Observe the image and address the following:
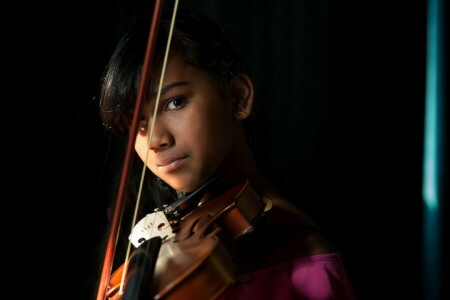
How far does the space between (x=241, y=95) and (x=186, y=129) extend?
13cm

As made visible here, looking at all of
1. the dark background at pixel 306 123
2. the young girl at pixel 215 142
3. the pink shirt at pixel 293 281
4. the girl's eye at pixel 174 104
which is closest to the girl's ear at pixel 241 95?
the young girl at pixel 215 142

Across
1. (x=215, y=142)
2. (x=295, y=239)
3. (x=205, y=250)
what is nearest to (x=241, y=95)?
(x=215, y=142)

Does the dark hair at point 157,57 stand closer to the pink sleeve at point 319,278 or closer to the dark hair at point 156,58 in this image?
the dark hair at point 156,58

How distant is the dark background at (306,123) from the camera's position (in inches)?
44.6

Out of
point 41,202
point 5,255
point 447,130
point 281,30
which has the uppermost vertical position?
point 281,30

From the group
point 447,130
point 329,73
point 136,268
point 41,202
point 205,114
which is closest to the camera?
point 136,268

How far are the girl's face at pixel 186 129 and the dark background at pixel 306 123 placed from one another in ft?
1.29

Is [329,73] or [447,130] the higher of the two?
[329,73]

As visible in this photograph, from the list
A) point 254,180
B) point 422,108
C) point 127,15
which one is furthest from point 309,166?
point 127,15

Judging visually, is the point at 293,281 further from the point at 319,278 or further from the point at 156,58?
the point at 156,58

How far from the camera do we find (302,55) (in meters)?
1.23

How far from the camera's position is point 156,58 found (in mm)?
819

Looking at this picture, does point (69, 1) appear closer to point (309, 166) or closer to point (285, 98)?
point (285, 98)

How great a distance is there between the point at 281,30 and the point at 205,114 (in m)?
0.51
